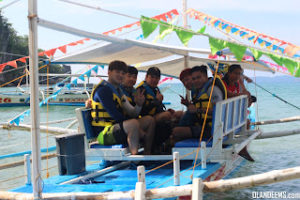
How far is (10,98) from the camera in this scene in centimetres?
3747

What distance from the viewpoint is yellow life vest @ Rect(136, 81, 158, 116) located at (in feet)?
24.0

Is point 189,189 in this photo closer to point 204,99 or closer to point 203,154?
point 203,154

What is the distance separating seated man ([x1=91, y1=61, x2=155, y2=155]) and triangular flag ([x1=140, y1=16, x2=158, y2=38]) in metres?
1.69

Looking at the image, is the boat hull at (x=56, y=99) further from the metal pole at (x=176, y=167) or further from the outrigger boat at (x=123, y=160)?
the metal pole at (x=176, y=167)

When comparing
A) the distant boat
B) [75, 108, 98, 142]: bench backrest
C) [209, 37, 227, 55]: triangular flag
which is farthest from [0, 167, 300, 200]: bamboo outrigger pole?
the distant boat

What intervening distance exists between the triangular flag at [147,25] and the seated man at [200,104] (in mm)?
2178

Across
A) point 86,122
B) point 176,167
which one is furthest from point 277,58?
point 86,122

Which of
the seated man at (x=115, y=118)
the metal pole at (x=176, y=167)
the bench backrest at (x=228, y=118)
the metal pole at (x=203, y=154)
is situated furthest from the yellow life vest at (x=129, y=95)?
the metal pole at (x=176, y=167)

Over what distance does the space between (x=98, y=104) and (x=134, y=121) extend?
64 cm

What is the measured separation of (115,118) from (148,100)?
3.78ft

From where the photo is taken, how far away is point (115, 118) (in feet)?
21.1

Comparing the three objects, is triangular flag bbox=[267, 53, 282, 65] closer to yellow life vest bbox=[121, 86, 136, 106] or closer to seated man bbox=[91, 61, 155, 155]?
seated man bbox=[91, 61, 155, 155]

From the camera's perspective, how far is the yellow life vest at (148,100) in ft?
24.0

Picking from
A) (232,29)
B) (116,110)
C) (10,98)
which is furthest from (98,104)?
(10,98)
